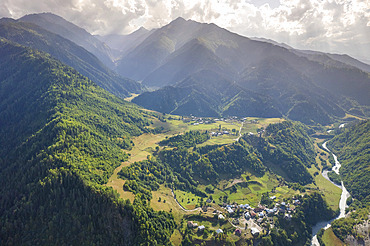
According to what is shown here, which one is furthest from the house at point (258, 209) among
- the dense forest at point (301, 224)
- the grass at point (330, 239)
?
the grass at point (330, 239)

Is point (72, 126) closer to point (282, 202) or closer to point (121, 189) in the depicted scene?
point (121, 189)

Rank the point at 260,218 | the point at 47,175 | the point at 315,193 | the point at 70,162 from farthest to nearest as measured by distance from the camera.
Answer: the point at 315,193 → the point at 260,218 → the point at 70,162 → the point at 47,175

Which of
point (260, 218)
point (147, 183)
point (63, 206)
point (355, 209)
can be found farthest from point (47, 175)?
point (355, 209)

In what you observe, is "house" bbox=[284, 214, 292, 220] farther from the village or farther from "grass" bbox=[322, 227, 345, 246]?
"grass" bbox=[322, 227, 345, 246]

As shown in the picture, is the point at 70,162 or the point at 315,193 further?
the point at 315,193

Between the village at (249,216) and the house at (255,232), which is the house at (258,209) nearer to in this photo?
the village at (249,216)

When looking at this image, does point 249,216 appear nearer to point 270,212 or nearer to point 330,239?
point 270,212

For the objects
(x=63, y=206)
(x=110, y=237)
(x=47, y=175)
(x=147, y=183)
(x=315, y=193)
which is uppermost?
(x=47, y=175)

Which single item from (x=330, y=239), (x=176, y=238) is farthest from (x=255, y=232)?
(x=330, y=239)
